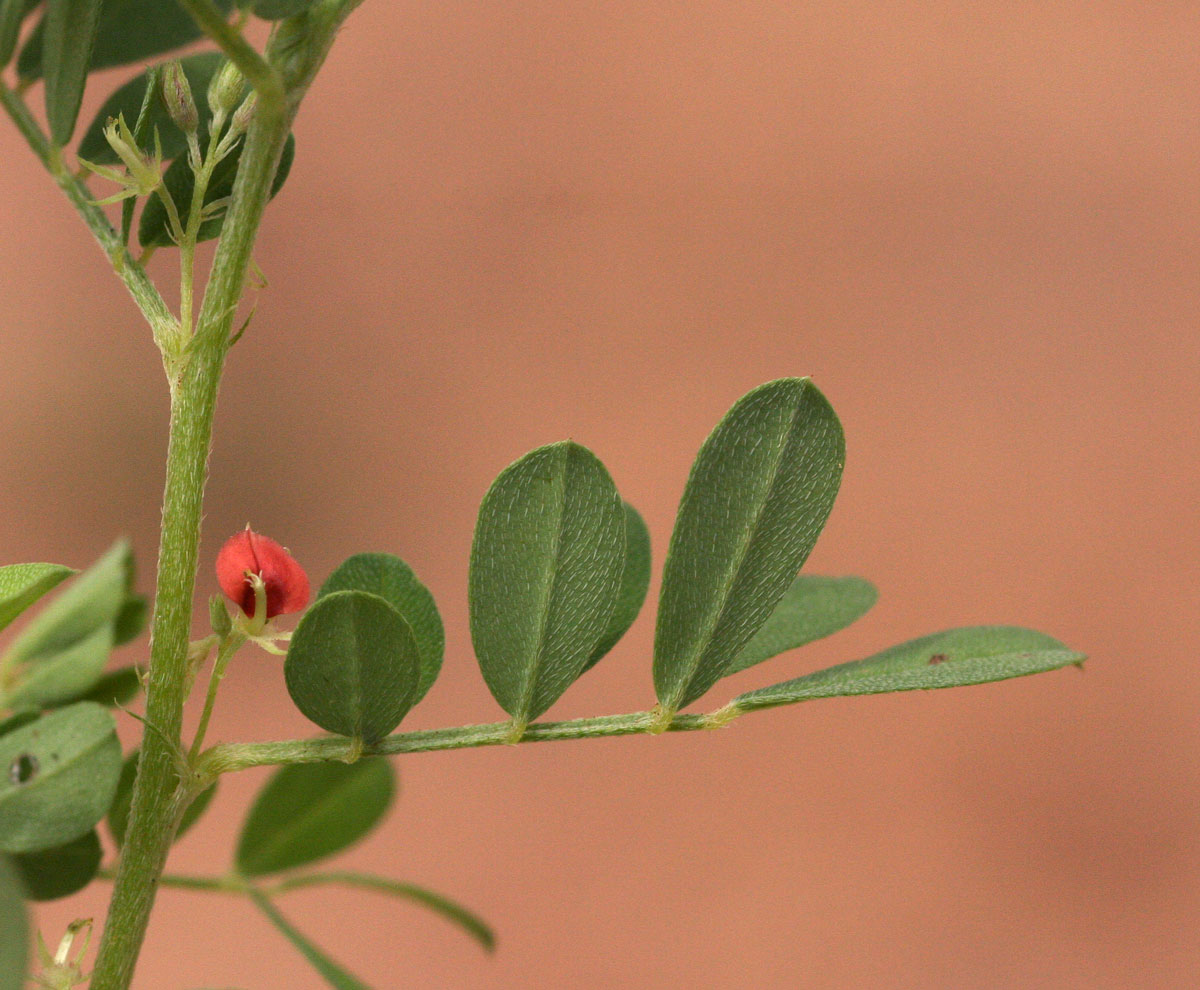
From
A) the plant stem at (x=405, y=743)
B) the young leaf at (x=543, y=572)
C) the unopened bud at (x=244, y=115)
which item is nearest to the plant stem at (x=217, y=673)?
the plant stem at (x=405, y=743)

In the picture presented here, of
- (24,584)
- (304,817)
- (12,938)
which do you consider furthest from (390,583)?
(304,817)

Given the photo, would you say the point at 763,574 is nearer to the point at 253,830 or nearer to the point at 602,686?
the point at 253,830

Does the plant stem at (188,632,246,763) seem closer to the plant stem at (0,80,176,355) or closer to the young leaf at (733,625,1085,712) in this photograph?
the plant stem at (0,80,176,355)

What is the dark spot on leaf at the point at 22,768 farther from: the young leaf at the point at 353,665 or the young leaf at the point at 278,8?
the young leaf at the point at 278,8

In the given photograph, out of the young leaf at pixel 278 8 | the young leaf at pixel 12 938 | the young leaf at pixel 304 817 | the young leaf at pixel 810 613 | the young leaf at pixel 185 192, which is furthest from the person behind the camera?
the young leaf at pixel 304 817

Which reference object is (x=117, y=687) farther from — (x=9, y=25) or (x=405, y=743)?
(x=9, y=25)

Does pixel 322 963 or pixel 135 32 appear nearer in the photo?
pixel 135 32

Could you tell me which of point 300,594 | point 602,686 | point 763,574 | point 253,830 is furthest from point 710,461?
point 602,686
